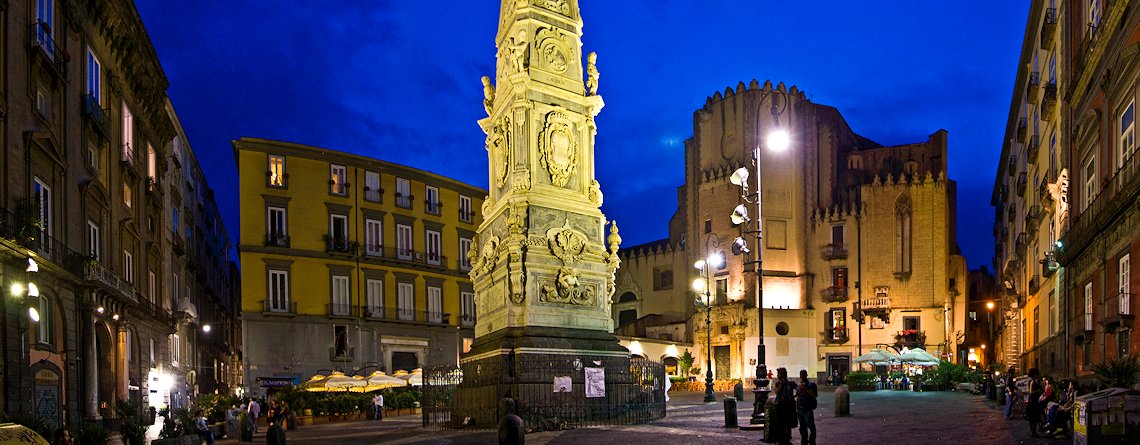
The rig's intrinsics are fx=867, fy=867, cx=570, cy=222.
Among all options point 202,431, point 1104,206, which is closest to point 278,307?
point 202,431

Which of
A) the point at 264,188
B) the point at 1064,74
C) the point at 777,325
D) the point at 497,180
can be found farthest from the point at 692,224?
the point at 497,180

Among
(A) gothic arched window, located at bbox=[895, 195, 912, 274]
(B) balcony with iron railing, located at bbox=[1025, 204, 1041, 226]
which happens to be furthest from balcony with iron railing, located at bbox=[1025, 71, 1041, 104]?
(A) gothic arched window, located at bbox=[895, 195, 912, 274]

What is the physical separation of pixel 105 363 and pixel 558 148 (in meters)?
18.3

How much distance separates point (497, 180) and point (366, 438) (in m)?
6.87

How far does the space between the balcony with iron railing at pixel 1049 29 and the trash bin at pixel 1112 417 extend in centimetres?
2178

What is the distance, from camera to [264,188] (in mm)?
45406

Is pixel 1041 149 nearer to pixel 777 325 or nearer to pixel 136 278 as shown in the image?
pixel 777 325

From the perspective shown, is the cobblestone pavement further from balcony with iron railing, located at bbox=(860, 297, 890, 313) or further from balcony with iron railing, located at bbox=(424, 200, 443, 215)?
balcony with iron railing, located at bbox=(860, 297, 890, 313)

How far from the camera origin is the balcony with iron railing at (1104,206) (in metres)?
17.0

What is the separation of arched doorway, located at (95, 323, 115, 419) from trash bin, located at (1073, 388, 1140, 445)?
26.8 metres

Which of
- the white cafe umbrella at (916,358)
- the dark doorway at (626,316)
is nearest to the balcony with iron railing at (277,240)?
the dark doorway at (626,316)

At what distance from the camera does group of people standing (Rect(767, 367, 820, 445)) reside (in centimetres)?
1417

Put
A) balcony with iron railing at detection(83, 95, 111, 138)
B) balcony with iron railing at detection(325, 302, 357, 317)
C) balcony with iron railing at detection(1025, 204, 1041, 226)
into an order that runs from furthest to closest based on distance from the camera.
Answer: balcony with iron railing at detection(325, 302, 357, 317)
balcony with iron railing at detection(1025, 204, 1041, 226)
balcony with iron railing at detection(83, 95, 111, 138)

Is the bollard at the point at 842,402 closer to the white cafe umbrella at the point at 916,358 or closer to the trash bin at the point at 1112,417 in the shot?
the trash bin at the point at 1112,417
